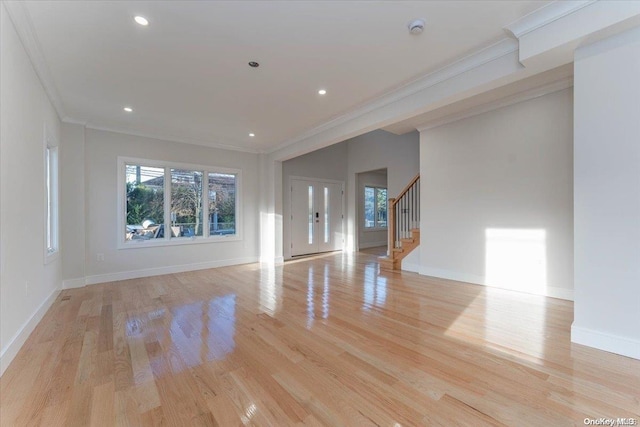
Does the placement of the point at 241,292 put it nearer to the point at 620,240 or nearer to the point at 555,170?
the point at 620,240

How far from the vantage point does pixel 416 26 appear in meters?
2.35

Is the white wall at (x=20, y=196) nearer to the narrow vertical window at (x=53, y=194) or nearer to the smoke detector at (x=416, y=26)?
the narrow vertical window at (x=53, y=194)

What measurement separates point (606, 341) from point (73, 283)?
22.0 feet

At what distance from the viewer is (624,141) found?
2.12 metres

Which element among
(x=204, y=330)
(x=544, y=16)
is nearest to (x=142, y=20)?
(x=204, y=330)

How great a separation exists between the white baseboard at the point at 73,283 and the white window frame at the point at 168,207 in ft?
2.37

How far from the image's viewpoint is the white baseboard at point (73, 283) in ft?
14.2

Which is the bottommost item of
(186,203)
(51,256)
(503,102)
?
(51,256)

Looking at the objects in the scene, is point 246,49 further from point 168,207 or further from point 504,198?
point 504,198

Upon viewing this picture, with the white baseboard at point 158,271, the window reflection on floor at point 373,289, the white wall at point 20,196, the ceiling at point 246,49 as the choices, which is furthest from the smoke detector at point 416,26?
the white baseboard at point 158,271

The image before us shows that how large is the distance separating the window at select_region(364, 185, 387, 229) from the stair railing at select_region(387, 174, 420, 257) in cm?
286

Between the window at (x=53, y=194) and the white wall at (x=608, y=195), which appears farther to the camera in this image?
the window at (x=53, y=194)

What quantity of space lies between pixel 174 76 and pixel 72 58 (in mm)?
932

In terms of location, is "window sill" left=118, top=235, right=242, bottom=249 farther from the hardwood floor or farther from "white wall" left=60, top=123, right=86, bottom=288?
the hardwood floor
